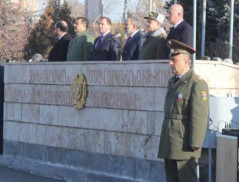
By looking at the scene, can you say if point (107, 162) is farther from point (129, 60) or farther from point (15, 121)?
point (15, 121)

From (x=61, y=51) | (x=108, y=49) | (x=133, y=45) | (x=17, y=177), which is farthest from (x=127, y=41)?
(x=17, y=177)

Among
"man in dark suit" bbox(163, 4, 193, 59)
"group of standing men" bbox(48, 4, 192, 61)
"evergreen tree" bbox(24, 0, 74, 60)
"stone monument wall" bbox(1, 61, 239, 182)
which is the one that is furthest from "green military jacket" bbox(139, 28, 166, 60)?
"evergreen tree" bbox(24, 0, 74, 60)

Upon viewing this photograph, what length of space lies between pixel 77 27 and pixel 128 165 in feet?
9.68

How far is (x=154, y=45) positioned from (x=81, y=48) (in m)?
1.93

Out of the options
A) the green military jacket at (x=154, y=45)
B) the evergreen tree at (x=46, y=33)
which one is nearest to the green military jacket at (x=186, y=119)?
the green military jacket at (x=154, y=45)

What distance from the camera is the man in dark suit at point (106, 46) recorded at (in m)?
10.7

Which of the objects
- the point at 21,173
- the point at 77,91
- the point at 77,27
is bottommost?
the point at 21,173

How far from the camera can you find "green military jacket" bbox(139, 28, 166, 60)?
9594 millimetres

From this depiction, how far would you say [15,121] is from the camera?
1230 cm

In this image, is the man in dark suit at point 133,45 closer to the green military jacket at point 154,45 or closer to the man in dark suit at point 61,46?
the green military jacket at point 154,45

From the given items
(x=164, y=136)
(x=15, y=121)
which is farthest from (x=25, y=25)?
(x=164, y=136)

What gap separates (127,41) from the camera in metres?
10.8

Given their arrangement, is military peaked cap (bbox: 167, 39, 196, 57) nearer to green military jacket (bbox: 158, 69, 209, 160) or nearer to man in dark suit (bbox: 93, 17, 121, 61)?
green military jacket (bbox: 158, 69, 209, 160)

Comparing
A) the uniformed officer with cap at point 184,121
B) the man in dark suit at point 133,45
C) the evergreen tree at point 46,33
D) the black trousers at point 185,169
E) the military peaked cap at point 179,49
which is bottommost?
the black trousers at point 185,169
